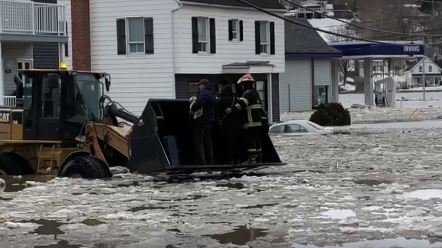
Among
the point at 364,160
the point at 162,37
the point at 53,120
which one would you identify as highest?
the point at 162,37

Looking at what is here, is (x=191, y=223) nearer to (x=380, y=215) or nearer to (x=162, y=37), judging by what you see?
(x=380, y=215)

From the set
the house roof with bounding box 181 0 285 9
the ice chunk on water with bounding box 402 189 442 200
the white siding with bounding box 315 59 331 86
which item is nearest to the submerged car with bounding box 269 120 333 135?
the house roof with bounding box 181 0 285 9

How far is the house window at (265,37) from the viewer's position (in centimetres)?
4159

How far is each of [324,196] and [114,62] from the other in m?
24.9

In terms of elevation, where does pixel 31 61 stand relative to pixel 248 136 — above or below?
above

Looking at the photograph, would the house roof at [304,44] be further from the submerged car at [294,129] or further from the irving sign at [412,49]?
the submerged car at [294,129]

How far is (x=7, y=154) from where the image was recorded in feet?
57.1

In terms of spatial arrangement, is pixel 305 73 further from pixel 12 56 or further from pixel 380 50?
pixel 12 56

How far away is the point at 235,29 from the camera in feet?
131

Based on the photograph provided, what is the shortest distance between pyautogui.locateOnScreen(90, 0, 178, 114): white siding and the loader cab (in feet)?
62.4

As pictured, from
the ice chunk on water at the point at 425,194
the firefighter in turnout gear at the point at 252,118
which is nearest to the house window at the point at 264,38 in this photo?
the firefighter in turnout gear at the point at 252,118

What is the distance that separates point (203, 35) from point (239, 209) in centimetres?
2599

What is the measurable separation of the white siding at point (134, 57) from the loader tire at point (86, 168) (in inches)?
778

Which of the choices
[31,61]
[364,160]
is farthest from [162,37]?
[364,160]
